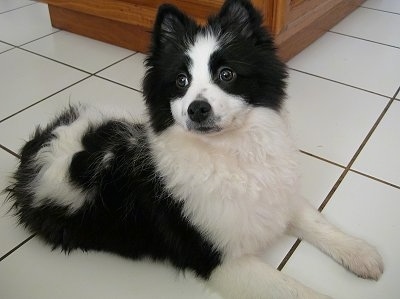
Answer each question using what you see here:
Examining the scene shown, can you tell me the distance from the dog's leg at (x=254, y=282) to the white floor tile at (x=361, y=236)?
0.10m

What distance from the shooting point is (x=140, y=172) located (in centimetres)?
112

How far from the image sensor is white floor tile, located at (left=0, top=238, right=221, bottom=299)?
43.4 inches

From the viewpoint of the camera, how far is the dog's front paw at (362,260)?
109 cm

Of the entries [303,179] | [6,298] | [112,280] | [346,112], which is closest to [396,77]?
[346,112]

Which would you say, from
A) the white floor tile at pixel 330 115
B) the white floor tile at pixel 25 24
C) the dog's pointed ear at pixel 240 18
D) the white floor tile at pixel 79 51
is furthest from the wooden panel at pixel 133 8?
the dog's pointed ear at pixel 240 18

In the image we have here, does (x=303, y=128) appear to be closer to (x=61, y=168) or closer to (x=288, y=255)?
(x=288, y=255)

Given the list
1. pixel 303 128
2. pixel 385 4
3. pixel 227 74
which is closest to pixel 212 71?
pixel 227 74

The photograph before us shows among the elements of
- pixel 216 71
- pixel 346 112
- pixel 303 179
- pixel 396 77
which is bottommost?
pixel 396 77

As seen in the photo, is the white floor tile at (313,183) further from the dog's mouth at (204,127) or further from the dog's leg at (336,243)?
the dog's mouth at (204,127)

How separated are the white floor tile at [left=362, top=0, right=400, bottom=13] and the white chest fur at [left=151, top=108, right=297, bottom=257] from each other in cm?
231

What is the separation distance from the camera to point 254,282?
39.8 inches

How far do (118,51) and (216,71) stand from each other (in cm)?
156

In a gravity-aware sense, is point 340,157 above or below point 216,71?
below

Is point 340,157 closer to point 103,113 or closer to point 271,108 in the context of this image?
point 271,108
